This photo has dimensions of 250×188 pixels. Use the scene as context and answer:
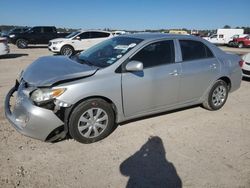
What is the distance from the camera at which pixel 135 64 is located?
396 centimetres

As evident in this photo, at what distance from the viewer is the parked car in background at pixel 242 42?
31.3 metres

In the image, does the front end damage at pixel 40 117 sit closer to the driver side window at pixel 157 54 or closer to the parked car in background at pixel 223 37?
the driver side window at pixel 157 54

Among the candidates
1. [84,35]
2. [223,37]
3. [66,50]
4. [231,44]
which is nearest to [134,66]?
[66,50]

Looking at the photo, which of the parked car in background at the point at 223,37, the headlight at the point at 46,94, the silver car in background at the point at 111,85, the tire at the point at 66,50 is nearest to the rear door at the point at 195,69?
the silver car in background at the point at 111,85

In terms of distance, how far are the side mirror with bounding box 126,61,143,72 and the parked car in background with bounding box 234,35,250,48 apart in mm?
31472

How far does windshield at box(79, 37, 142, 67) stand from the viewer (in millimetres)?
4297

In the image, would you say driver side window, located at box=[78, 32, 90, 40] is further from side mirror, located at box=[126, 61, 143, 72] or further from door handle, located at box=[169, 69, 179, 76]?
side mirror, located at box=[126, 61, 143, 72]

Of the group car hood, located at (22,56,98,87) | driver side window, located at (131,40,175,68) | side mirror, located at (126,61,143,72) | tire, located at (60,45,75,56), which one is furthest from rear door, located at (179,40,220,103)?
tire, located at (60,45,75,56)

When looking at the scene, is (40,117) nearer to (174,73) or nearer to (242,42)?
(174,73)

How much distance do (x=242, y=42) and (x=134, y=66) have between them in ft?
105

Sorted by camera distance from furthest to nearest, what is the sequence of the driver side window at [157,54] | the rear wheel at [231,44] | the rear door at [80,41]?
1. the rear wheel at [231,44]
2. the rear door at [80,41]
3. the driver side window at [157,54]

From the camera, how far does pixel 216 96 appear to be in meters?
5.60

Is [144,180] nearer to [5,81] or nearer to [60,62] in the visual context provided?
[60,62]

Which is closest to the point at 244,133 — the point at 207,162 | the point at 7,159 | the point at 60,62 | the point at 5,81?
the point at 207,162
